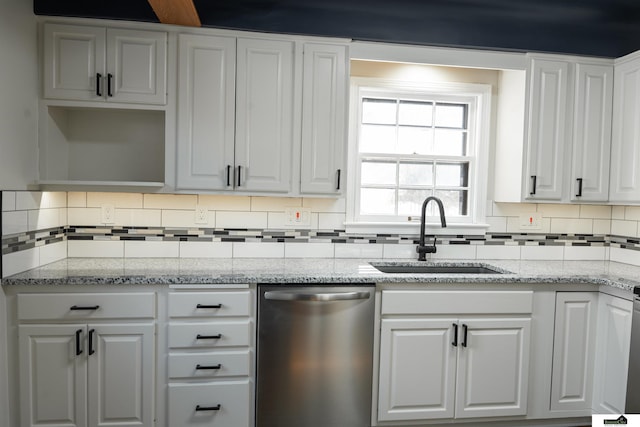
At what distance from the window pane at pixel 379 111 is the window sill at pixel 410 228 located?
0.73 metres

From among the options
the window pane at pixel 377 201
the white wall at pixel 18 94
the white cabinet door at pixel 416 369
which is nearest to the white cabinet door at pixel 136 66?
the white wall at pixel 18 94

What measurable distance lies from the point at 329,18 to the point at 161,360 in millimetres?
2176

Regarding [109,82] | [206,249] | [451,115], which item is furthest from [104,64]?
[451,115]

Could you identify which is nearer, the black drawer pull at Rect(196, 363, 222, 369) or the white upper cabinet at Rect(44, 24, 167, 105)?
the black drawer pull at Rect(196, 363, 222, 369)

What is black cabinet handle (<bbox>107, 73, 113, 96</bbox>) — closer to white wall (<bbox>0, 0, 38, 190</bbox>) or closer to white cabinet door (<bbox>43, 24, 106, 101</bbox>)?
white cabinet door (<bbox>43, 24, 106, 101</bbox>)

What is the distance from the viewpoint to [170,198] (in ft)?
9.11

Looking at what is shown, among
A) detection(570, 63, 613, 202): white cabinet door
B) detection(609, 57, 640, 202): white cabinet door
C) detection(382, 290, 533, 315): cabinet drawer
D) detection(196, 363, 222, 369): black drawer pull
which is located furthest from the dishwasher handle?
detection(609, 57, 640, 202): white cabinet door

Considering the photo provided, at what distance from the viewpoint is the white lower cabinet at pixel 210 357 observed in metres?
2.19

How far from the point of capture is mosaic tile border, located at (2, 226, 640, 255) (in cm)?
272

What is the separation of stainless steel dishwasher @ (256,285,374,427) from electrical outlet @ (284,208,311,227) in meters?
0.72

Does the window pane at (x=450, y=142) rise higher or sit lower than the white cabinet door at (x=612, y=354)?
higher

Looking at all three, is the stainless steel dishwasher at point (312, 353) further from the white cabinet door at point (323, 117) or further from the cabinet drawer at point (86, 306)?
the white cabinet door at point (323, 117)

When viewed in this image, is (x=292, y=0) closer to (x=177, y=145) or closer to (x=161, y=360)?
(x=177, y=145)

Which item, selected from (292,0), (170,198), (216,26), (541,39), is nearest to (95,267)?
(170,198)
